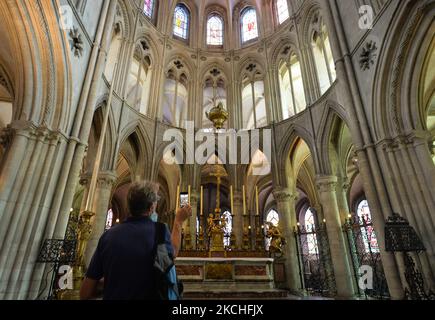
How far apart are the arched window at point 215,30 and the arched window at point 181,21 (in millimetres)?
1641

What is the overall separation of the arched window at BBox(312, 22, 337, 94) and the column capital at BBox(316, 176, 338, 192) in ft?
15.7

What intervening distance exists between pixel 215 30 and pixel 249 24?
8.30ft

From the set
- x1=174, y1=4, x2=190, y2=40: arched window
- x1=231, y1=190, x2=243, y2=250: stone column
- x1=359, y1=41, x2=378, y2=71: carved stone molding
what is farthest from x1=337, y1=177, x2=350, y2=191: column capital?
x1=174, y1=4, x2=190, y2=40: arched window

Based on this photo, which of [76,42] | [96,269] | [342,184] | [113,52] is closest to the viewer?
[96,269]

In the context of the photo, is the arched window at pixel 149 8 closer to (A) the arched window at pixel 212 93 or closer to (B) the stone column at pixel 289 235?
(A) the arched window at pixel 212 93

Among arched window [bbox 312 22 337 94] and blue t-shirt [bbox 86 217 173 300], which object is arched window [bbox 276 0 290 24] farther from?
blue t-shirt [bbox 86 217 173 300]

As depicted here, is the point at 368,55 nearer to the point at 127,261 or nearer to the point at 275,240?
the point at 275,240

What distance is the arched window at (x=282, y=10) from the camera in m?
16.8

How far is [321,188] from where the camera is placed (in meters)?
11.4

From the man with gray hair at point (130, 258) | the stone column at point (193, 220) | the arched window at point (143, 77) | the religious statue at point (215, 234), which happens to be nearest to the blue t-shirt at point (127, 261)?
the man with gray hair at point (130, 258)

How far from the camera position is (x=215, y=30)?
757 inches

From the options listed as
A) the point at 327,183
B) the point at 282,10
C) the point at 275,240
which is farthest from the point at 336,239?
the point at 282,10

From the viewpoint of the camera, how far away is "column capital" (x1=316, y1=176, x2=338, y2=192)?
446 inches
